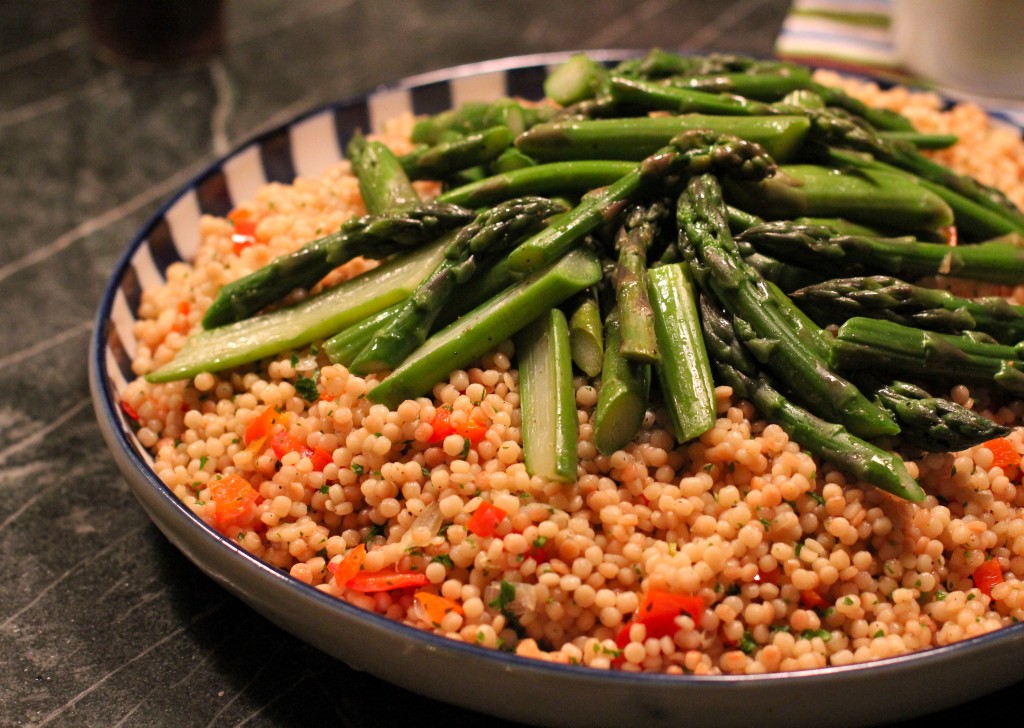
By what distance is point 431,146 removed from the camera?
4.39m

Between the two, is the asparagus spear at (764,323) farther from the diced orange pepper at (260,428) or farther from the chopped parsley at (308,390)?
the diced orange pepper at (260,428)

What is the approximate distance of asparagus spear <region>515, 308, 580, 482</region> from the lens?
2973 mm

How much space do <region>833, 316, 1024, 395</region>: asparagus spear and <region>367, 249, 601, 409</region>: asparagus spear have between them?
895mm

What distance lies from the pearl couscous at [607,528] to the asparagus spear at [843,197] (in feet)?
2.68

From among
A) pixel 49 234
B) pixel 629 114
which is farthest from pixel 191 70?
pixel 629 114

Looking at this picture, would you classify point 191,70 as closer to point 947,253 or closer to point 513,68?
point 513,68

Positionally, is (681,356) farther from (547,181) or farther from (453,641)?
(453,641)

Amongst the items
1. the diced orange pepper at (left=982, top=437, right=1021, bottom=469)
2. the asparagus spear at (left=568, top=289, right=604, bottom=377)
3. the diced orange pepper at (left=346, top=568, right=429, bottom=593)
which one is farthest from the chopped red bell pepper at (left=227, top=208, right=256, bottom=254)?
the diced orange pepper at (left=982, top=437, right=1021, bottom=469)

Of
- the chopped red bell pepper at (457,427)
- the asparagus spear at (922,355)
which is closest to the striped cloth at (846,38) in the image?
the asparagus spear at (922,355)

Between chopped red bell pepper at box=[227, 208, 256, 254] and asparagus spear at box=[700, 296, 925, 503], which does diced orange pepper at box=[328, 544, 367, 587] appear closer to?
asparagus spear at box=[700, 296, 925, 503]

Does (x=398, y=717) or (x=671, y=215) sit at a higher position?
(x=671, y=215)

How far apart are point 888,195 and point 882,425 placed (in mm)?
1146

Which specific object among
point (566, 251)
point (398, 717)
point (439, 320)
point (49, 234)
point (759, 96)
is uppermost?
point (759, 96)

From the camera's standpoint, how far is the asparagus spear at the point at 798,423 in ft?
9.51
